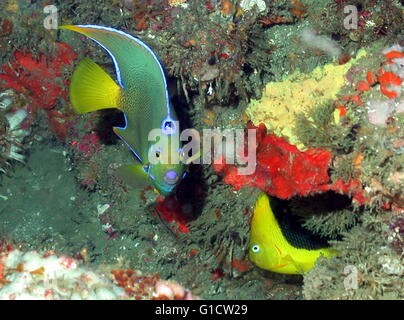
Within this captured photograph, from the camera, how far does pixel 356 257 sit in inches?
131

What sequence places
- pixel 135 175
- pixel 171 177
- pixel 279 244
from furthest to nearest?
pixel 279 244 < pixel 135 175 < pixel 171 177

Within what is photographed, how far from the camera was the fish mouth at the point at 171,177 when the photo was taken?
2617mm

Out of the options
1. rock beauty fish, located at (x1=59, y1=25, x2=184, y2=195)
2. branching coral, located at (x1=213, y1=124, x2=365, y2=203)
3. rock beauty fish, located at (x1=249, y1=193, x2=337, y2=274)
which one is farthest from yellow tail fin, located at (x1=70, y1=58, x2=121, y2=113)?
rock beauty fish, located at (x1=249, y1=193, x2=337, y2=274)

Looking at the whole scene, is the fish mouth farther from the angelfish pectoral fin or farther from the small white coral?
the small white coral

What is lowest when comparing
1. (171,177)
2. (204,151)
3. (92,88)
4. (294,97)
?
(204,151)

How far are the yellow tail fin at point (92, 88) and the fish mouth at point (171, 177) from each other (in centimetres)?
102

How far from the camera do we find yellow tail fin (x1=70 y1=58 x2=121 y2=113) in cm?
334

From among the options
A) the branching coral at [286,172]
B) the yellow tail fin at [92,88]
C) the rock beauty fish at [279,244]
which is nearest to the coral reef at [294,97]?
the branching coral at [286,172]

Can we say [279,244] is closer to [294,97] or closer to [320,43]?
[294,97]

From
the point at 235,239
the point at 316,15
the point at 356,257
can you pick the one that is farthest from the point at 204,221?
the point at 316,15

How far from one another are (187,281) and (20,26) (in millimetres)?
4020

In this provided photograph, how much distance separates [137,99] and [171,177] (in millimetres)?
824

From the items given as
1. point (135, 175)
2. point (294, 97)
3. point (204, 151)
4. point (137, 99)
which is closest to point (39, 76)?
point (204, 151)

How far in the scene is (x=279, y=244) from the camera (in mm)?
4043
